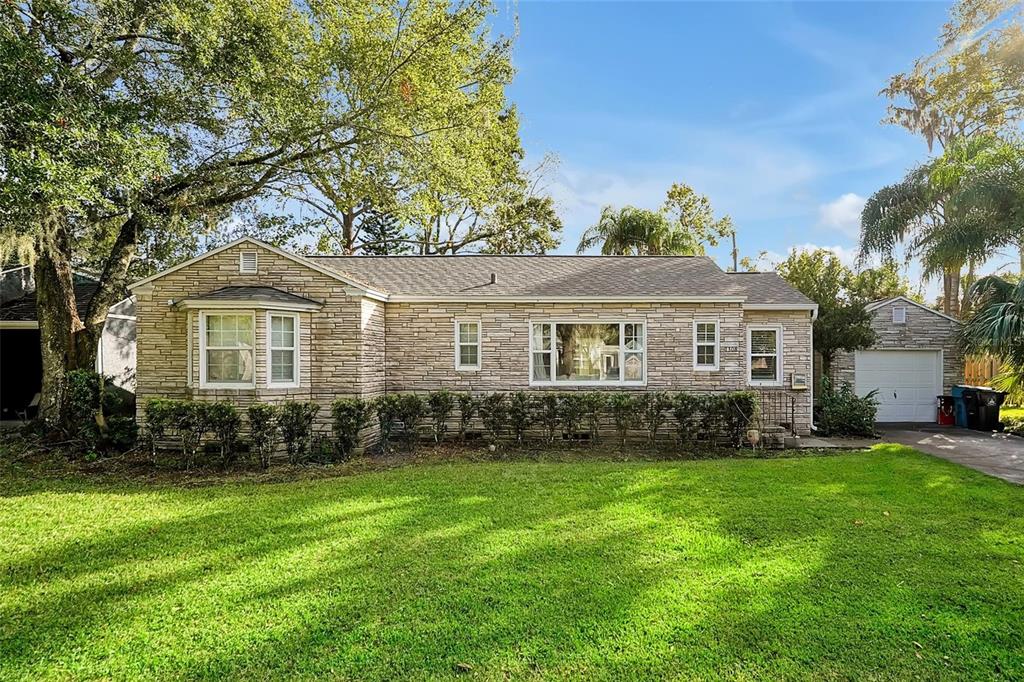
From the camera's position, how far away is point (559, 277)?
12.3m

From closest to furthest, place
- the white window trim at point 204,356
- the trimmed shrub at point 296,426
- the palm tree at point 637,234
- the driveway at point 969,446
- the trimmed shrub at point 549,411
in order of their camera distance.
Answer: the driveway at point 969,446
the trimmed shrub at point 296,426
the white window trim at point 204,356
the trimmed shrub at point 549,411
the palm tree at point 637,234

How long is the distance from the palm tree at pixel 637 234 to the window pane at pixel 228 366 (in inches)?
561

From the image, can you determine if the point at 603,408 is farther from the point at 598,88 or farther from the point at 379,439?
the point at 598,88

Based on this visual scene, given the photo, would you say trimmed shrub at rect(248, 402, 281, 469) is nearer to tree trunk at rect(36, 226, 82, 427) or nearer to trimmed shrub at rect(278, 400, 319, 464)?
trimmed shrub at rect(278, 400, 319, 464)

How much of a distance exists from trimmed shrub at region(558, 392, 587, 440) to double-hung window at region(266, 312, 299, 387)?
5.50 meters

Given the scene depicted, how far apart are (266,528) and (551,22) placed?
1266 centimetres

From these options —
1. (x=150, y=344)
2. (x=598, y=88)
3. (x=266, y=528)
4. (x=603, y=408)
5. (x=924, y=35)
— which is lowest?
(x=266, y=528)

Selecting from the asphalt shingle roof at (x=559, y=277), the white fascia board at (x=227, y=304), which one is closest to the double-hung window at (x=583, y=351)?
the asphalt shingle roof at (x=559, y=277)

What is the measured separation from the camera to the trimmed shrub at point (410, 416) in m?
9.88

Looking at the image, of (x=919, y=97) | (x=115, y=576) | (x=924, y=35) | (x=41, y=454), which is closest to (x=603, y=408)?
(x=115, y=576)

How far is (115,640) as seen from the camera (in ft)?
10.9

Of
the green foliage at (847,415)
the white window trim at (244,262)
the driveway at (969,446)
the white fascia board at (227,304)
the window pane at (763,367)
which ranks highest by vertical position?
the white window trim at (244,262)

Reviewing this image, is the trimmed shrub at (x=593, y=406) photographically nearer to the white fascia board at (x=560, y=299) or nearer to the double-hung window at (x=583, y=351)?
the double-hung window at (x=583, y=351)

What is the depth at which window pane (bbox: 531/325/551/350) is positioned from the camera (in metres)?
11.4
